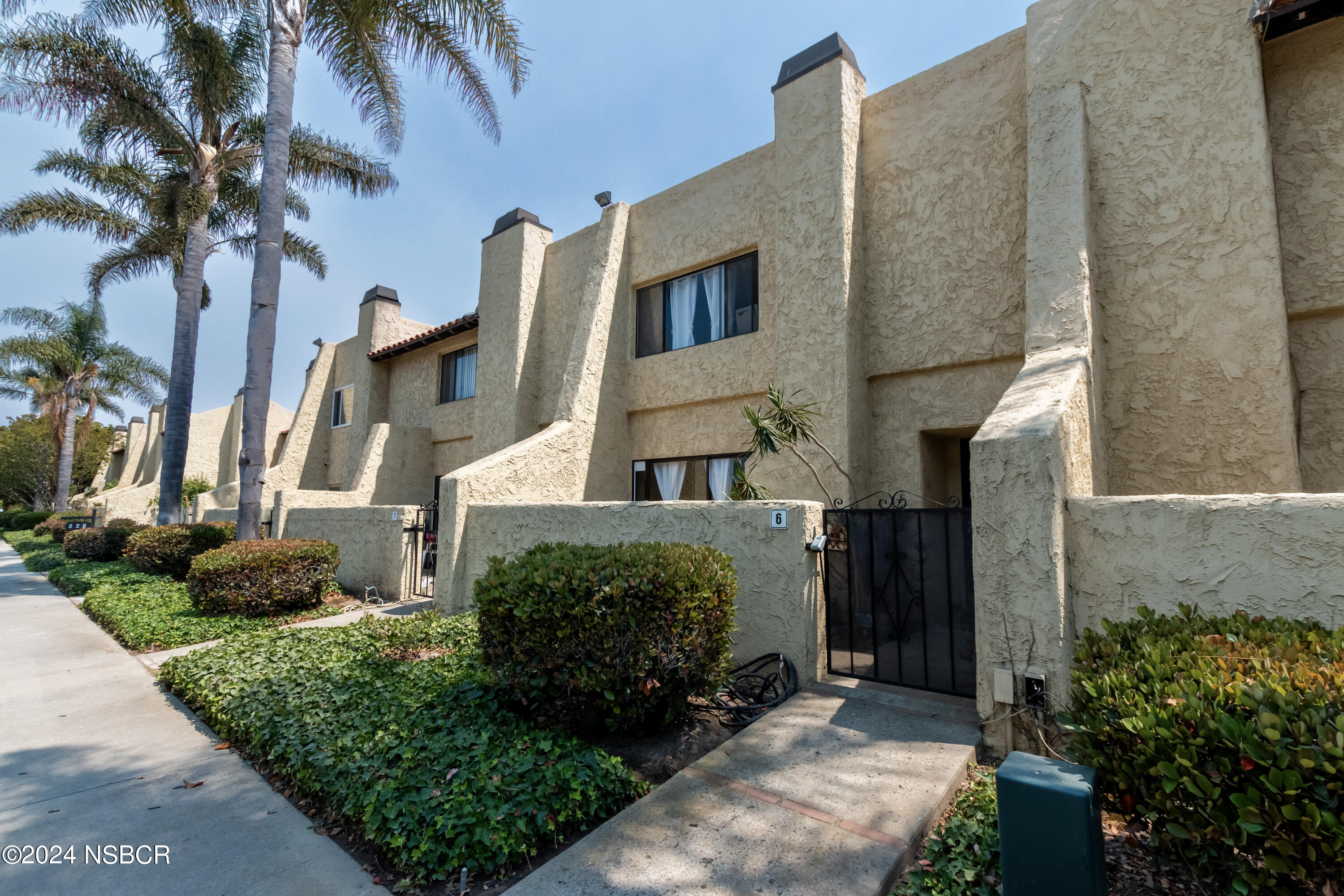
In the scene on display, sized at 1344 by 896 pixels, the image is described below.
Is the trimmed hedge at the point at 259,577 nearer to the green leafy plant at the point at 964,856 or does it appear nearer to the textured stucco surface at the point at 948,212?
the textured stucco surface at the point at 948,212

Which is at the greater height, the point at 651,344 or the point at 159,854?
the point at 651,344

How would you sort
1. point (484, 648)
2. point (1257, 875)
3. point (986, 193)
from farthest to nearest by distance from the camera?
1. point (986, 193)
2. point (484, 648)
3. point (1257, 875)

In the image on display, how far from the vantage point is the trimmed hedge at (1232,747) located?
6.77ft

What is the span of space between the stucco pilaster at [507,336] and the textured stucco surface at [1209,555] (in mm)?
10223

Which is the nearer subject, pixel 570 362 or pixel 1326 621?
pixel 1326 621

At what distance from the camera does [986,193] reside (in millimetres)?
7684

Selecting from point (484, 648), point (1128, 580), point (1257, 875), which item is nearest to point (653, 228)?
point (484, 648)

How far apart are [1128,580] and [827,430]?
4.31 meters

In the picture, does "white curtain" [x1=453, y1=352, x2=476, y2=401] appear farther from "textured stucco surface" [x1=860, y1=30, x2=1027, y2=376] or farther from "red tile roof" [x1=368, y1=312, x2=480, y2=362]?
"textured stucco surface" [x1=860, y1=30, x2=1027, y2=376]

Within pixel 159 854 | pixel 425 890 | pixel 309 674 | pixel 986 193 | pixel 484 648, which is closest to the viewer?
pixel 425 890

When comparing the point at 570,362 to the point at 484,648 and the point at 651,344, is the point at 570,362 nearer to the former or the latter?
the point at 651,344

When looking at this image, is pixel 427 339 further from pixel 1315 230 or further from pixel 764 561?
pixel 1315 230

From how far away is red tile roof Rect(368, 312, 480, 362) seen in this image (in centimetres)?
1459

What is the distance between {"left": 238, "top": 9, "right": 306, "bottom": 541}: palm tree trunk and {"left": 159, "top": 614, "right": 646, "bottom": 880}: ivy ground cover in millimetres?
5101
